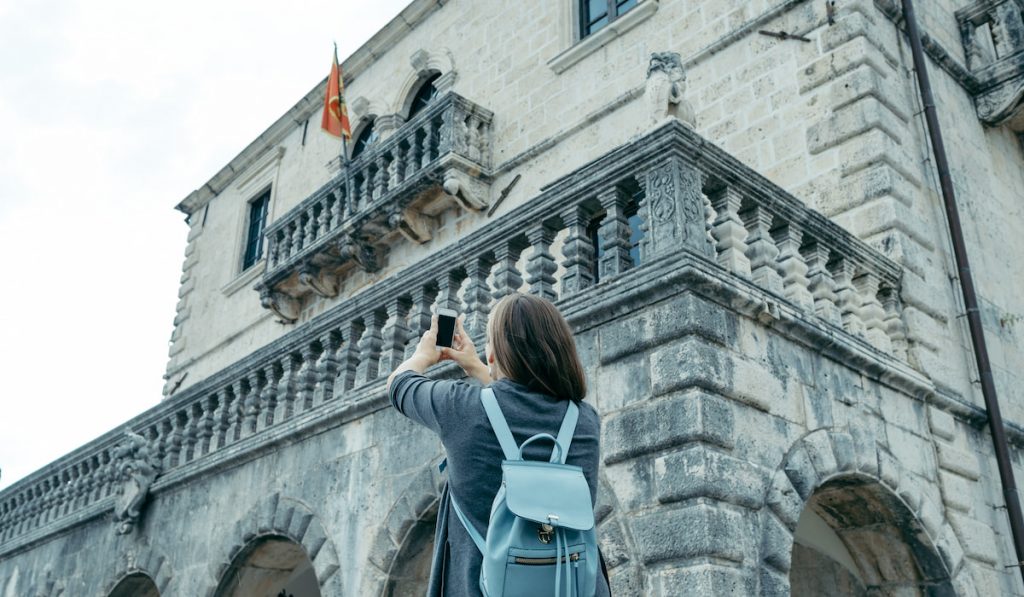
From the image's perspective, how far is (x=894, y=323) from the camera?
6812mm

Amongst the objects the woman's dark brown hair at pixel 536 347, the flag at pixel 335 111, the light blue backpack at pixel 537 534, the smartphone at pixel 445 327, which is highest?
the flag at pixel 335 111

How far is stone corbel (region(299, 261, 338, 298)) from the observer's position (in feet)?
44.5

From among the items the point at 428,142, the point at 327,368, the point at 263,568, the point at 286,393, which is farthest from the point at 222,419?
the point at 428,142

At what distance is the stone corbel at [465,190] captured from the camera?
11375mm

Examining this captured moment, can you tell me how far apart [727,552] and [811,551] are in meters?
2.85

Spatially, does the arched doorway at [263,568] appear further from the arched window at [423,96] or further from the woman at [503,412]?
the arched window at [423,96]

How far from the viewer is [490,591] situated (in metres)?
2.27

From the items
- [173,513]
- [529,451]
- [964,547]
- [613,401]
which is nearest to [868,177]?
[964,547]

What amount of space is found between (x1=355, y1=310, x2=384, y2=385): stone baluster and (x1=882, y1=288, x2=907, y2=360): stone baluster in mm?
3801

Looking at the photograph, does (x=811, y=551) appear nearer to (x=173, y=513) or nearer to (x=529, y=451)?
(x=529, y=451)

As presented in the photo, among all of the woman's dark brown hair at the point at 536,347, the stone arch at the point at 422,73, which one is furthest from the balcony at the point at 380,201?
the woman's dark brown hair at the point at 536,347

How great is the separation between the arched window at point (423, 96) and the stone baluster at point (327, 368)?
23.5ft

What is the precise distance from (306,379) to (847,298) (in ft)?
13.9

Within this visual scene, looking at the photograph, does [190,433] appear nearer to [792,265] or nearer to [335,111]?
[792,265]
